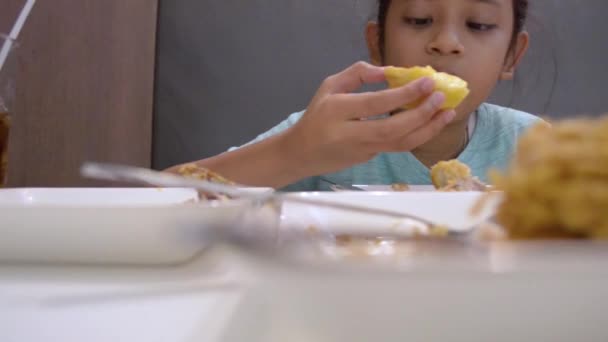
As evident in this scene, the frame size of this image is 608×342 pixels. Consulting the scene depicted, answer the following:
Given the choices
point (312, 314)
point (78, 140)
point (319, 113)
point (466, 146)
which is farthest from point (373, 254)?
point (78, 140)

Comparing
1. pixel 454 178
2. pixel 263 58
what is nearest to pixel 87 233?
pixel 454 178

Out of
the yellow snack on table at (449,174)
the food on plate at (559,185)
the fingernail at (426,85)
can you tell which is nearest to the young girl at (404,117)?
the fingernail at (426,85)

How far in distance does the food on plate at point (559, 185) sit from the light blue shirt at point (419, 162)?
73 centimetres

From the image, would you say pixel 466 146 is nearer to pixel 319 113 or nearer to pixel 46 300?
pixel 319 113

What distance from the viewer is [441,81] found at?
535 mm

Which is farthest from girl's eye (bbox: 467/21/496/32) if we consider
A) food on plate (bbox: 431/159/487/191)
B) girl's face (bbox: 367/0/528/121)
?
food on plate (bbox: 431/159/487/191)

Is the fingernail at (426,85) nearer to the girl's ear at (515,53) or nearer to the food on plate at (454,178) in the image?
the food on plate at (454,178)

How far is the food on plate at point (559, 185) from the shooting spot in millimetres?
127

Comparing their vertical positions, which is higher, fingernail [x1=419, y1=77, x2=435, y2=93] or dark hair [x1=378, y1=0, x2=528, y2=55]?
dark hair [x1=378, y1=0, x2=528, y2=55]

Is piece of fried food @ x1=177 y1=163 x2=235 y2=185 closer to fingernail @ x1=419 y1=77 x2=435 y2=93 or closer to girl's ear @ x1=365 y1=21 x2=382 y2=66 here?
fingernail @ x1=419 y1=77 x2=435 y2=93

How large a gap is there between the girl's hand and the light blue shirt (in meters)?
0.25

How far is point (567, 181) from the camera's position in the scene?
0.45ft

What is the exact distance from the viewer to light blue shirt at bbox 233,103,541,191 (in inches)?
35.6

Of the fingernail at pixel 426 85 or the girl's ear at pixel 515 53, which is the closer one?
the fingernail at pixel 426 85
